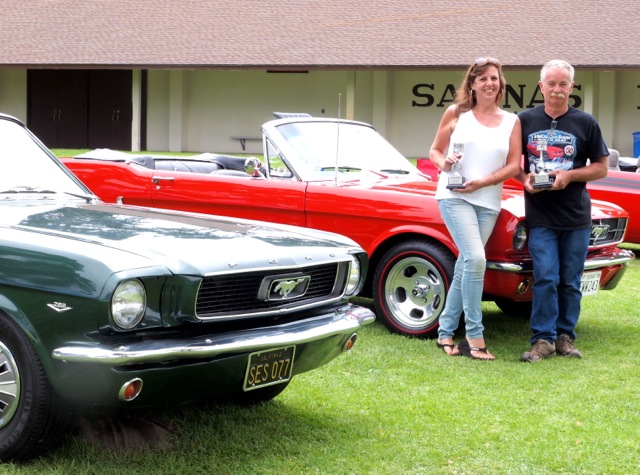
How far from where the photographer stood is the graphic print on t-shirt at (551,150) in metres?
5.97

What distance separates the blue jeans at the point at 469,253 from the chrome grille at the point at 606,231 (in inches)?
43.0

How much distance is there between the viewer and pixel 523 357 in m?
6.03

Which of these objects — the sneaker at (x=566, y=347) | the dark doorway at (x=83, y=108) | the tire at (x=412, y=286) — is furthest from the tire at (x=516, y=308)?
the dark doorway at (x=83, y=108)

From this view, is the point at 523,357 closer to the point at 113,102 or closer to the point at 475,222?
the point at 475,222

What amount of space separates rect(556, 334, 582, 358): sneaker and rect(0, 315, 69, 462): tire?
3.50m

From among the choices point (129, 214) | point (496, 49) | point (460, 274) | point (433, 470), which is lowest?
point (433, 470)

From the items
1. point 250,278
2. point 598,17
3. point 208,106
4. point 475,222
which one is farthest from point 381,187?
point 208,106

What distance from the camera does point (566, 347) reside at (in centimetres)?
622

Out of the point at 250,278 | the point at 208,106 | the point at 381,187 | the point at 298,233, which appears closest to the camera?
the point at 250,278

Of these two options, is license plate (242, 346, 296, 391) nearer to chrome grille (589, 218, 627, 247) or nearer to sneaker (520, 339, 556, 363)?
sneaker (520, 339, 556, 363)

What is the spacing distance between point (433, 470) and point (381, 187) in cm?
311

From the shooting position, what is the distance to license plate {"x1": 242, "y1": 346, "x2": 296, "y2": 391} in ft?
12.8

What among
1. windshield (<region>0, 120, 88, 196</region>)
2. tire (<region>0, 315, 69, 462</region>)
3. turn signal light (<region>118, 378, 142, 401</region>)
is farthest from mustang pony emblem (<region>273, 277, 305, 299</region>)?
windshield (<region>0, 120, 88, 196</region>)

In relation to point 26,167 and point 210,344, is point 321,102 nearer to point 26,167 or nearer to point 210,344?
point 26,167
